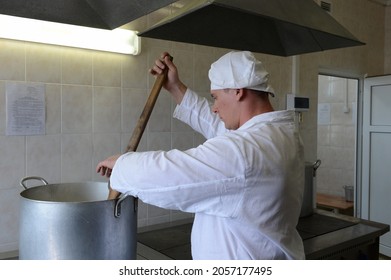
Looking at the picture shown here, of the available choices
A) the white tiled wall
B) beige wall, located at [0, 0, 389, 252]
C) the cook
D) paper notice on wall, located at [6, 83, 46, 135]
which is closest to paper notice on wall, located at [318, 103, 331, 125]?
beige wall, located at [0, 0, 389, 252]

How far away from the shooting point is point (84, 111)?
1.44 meters

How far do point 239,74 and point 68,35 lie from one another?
740 millimetres

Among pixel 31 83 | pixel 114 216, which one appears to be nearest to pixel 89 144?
pixel 31 83

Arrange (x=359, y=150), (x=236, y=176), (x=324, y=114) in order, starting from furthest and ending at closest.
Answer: (x=324, y=114), (x=359, y=150), (x=236, y=176)

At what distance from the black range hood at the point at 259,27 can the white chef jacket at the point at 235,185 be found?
0.90ft

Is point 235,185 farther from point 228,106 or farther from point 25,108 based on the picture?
point 25,108

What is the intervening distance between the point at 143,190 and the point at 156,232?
0.77m

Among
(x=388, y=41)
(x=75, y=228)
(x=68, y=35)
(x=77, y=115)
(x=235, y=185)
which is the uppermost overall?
(x=388, y=41)

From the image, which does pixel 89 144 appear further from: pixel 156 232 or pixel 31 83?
pixel 156 232

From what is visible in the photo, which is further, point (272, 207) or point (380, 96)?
point (380, 96)

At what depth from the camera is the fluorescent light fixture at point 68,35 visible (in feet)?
4.06

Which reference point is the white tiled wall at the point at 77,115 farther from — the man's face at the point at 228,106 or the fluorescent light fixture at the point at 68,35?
the man's face at the point at 228,106

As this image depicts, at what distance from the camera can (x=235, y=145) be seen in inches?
32.3

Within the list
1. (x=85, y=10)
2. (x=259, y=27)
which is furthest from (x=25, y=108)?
(x=259, y=27)
